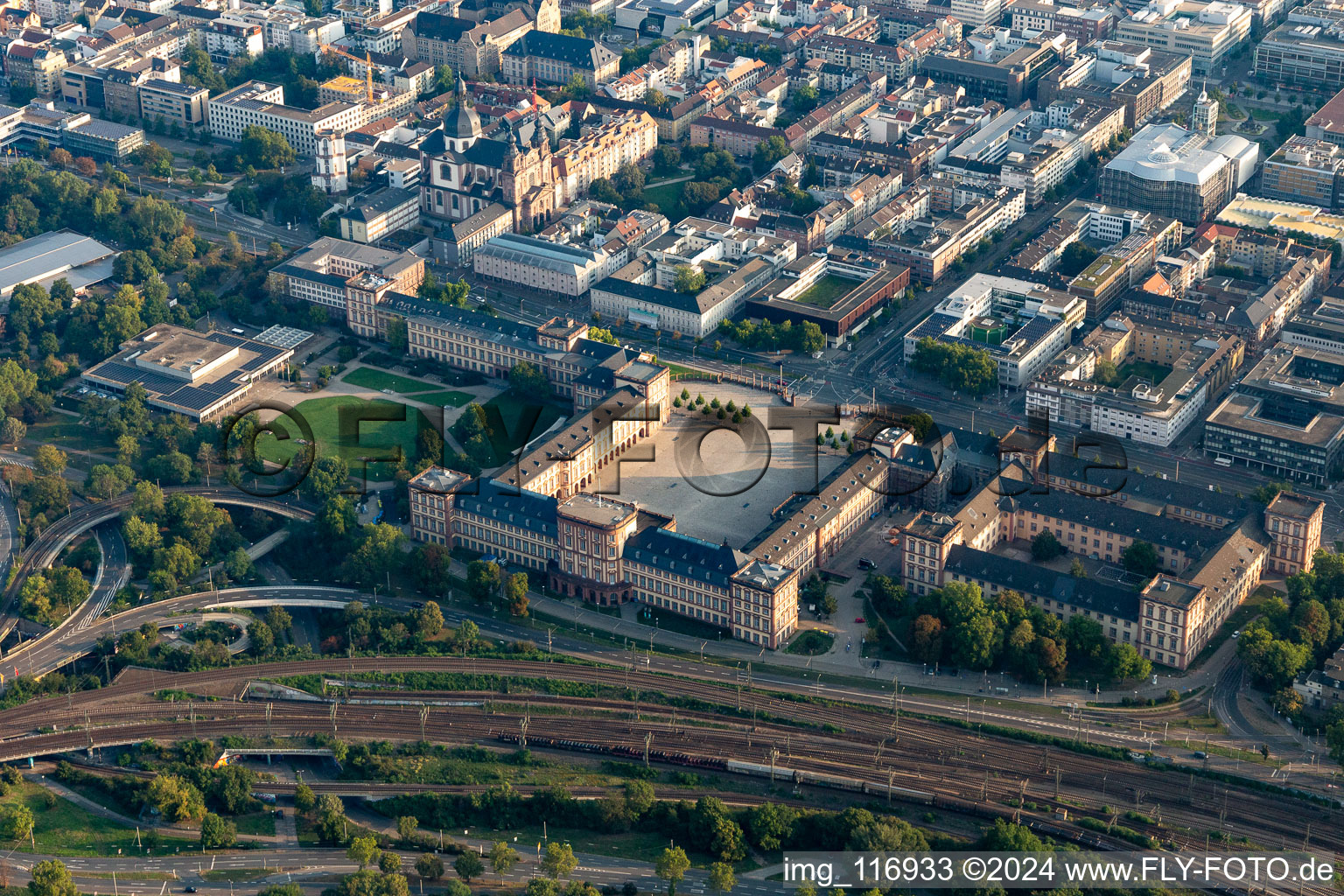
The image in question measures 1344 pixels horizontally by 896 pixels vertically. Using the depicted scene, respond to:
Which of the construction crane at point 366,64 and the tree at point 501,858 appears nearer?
the tree at point 501,858

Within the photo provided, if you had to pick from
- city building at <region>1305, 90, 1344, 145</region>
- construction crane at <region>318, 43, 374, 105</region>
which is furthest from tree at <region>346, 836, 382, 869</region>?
city building at <region>1305, 90, 1344, 145</region>

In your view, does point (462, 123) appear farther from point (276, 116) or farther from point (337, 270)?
point (276, 116)

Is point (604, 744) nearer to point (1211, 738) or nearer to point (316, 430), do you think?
point (1211, 738)

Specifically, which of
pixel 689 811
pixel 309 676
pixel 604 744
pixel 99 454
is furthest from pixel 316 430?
pixel 689 811

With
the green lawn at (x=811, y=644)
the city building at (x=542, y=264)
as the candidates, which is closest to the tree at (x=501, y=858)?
the green lawn at (x=811, y=644)

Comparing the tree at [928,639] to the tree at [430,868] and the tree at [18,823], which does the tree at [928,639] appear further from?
the tree at [18,823]

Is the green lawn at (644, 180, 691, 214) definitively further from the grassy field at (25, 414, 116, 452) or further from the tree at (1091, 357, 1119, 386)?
the grassy field at (25, 414, 116, 452)
